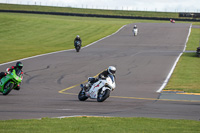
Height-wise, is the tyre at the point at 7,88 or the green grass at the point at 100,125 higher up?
the green grass at the point at 100,125

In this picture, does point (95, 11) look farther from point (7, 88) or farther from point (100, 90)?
point (100, 90)

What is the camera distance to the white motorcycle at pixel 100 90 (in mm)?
16562

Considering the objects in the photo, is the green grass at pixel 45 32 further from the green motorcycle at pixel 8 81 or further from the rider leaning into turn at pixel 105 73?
the rider leaning into turn at pixel 105 73

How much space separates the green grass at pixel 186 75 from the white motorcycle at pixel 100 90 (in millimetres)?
6169

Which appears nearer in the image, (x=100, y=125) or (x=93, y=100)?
(x=100, y=125)

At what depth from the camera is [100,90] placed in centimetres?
1694

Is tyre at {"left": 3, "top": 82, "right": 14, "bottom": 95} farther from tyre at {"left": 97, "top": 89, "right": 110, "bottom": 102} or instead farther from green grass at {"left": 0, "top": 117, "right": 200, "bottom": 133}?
green grass at {"left": 0, "top": 117, "right": 200, "bottom": 133}

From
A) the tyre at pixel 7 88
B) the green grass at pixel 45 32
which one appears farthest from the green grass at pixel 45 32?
the tyre at pixel 7 88

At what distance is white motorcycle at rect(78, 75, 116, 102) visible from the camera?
54.3 ft

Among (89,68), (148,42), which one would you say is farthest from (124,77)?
(148,42)

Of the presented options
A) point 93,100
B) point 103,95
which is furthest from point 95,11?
point 103,95

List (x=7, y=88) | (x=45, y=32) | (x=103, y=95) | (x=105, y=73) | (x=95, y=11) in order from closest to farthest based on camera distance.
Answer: (x=103, y=95), (x=105, y=73), (x=7, y=88), (x=45, y=32), (x=95, y=11)

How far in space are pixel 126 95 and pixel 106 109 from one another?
5.18 metres

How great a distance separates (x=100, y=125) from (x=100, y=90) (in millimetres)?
6143
